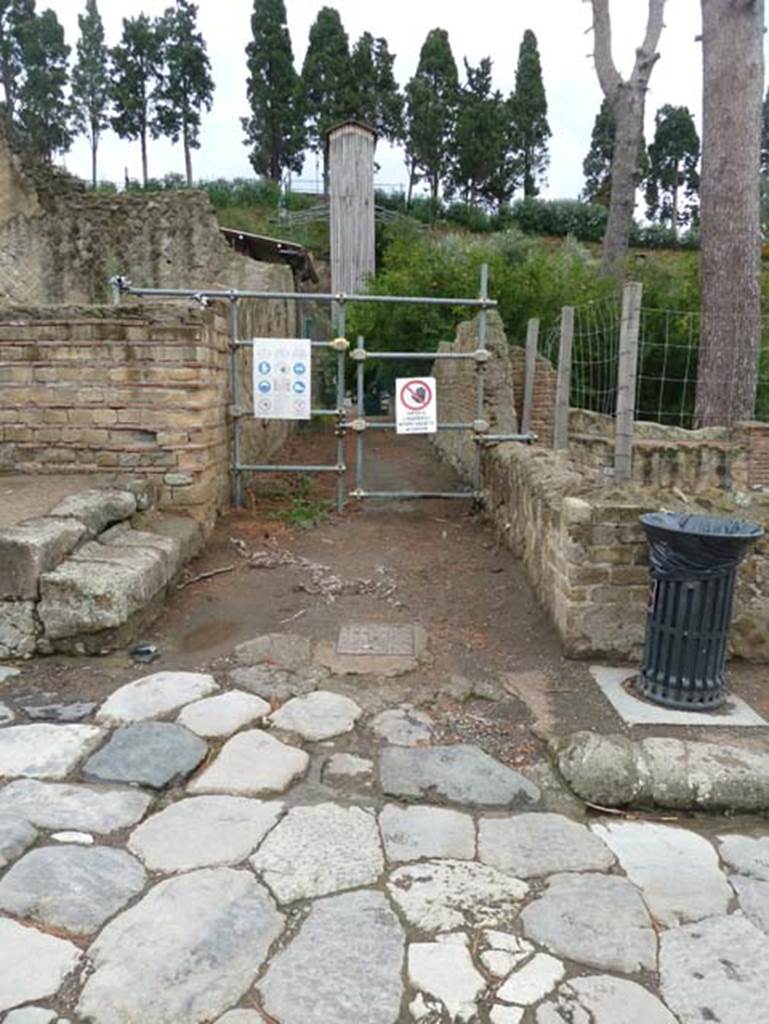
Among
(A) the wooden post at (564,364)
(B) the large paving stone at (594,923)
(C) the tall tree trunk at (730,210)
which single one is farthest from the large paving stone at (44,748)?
(C) the tall tree trunk at (730,210)

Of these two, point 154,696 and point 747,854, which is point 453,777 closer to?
point 747,854

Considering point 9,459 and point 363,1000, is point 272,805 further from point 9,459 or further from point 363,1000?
point 9,459

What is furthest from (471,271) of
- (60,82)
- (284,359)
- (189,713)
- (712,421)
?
(60,82)

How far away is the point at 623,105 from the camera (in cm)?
1223

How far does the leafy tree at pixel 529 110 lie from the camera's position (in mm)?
37906

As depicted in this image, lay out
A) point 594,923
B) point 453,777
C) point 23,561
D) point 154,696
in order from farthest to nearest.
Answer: point 23,561 < point 154,696 < point 453,777 < point 594,923

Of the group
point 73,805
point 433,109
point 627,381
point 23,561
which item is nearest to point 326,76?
point 433,109

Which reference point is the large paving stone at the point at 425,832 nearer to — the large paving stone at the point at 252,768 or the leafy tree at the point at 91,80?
the large paving stone at the point at 252,768

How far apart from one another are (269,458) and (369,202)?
13796 mm

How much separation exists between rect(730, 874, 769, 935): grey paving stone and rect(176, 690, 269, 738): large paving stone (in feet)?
5.95

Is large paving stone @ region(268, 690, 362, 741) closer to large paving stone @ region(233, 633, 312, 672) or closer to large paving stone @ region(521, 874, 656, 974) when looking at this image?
large paving stone @ region(233, 633, 312, 672)

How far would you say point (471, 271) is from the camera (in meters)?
11.2

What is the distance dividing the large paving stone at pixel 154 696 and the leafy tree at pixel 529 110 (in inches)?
1567

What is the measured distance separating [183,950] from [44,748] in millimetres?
1223
